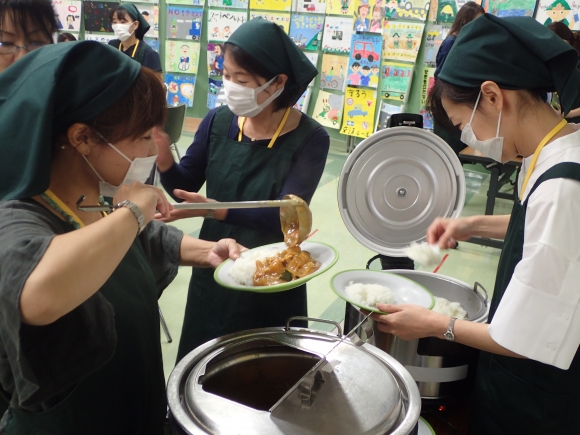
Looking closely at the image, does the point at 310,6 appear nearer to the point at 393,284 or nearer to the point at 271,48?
the point at 271,48

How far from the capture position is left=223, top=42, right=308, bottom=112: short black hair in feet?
5.66

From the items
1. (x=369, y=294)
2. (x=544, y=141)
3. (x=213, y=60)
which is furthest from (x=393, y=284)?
(x=213, y=60)

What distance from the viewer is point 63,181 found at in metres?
1.01

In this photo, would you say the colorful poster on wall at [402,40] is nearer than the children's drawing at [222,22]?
Yes

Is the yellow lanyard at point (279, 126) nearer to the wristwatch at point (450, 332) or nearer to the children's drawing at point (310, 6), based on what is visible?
the wristwatch at point (450, 332)

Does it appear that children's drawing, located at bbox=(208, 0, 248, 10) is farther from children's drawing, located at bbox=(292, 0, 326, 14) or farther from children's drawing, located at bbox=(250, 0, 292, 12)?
children's drawing, located at bbox=(292, 0, 326, 14)

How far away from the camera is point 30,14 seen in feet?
5.98

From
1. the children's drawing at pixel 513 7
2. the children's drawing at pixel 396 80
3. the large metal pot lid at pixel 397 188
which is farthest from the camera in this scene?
the children's drawing at pixel 396 80

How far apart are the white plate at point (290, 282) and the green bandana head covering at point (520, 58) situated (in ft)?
2.20

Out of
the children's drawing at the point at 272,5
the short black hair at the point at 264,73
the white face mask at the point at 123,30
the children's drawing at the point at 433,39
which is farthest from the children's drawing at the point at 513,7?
the short black hair at the point at 264,73

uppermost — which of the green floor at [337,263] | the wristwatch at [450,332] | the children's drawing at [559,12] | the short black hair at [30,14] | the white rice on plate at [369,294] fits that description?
the children's drawing at [559,12]

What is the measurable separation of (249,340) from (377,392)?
1.01ft

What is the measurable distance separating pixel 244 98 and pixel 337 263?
230 cm

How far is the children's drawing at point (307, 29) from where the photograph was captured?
6.00 m
